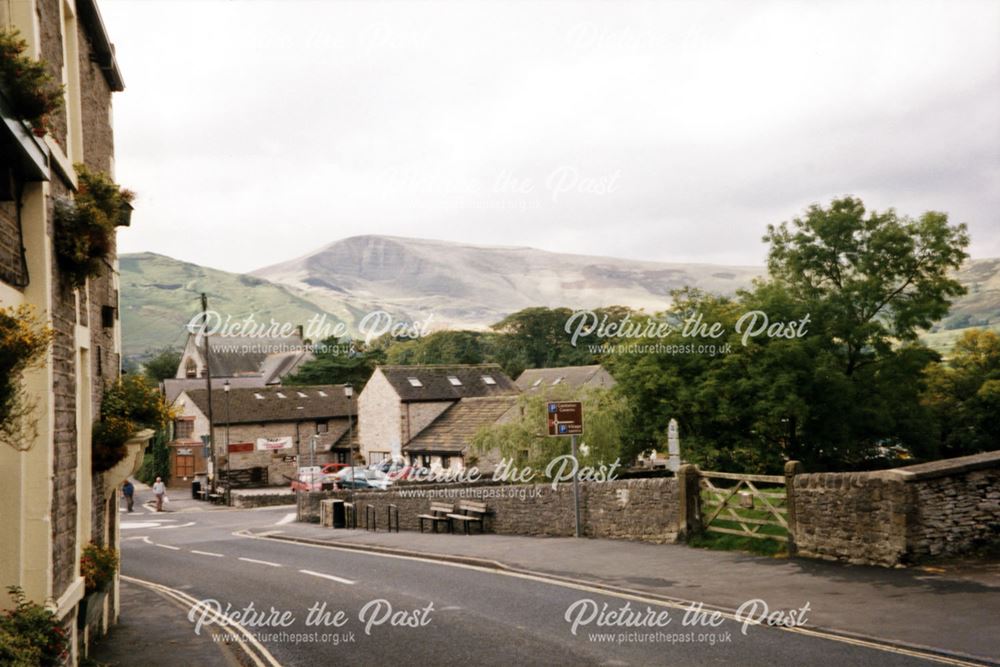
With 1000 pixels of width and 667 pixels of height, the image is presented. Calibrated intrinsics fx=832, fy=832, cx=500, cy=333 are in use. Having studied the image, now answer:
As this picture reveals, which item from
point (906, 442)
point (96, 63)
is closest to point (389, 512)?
point (96, 63)

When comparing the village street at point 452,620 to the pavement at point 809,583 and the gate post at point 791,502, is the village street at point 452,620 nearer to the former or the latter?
the pavement at point 809,583

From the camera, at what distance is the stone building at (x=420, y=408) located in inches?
1932

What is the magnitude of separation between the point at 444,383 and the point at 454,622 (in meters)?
43.1

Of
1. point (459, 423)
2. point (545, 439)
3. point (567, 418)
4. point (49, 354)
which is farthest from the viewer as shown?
point (459, 423)

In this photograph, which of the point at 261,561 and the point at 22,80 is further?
the point at 261,561

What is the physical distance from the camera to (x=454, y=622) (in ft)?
41.0

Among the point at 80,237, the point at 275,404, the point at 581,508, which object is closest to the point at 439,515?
the point at 581,508

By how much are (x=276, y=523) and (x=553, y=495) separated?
18.3 meters

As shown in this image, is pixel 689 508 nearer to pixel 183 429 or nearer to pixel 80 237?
pixel 80 237

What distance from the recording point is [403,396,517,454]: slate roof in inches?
1841

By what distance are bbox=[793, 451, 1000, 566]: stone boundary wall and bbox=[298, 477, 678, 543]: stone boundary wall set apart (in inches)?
191

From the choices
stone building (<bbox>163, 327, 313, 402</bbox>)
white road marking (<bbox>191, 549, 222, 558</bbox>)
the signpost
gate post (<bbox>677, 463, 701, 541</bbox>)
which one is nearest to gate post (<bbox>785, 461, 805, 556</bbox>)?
gate post (<bbox>677, 463, 701, 541</bbox>)

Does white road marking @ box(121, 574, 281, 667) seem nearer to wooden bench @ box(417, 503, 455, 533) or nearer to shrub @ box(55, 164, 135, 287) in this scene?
shrub @ box(55, 164, 135, 287)

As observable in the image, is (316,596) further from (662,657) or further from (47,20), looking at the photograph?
(47,20)
